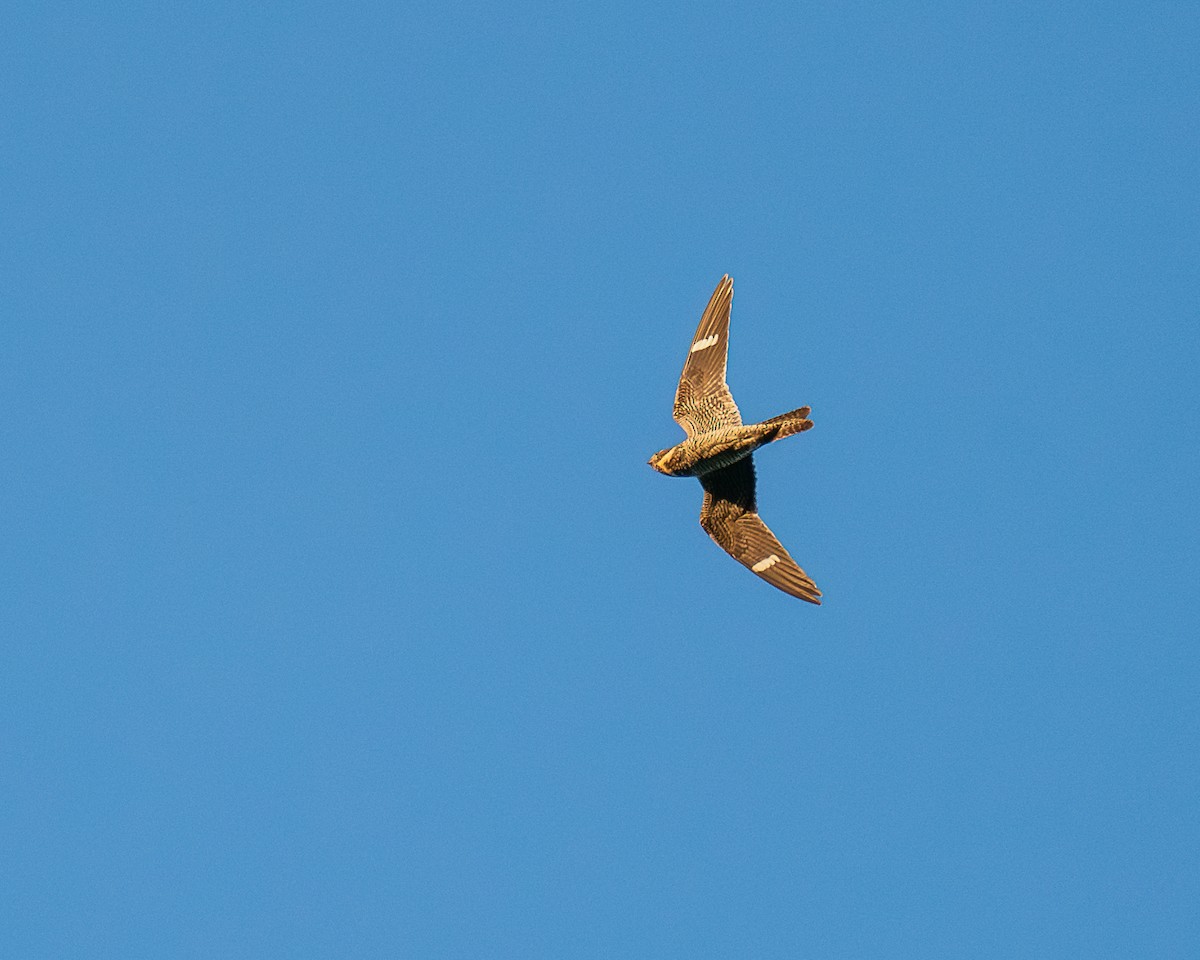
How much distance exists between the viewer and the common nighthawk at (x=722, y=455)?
29.8 m

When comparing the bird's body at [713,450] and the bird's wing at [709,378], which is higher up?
the bird's wing at [709,378]

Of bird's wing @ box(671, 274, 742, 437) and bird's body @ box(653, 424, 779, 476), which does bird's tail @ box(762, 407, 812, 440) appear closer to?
bird's body @ box(653, 424, 779, 476)

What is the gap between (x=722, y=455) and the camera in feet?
98.4

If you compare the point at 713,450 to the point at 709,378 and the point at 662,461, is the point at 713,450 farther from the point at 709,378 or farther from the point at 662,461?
the point at 709,378

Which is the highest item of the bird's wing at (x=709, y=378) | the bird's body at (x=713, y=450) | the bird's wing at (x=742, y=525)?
the bird's wing at (x=709, y=378)

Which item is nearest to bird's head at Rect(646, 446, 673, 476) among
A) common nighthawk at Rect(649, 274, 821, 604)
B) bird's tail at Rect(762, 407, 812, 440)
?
common nighthawk at Rect(649, 274, 821, 604)

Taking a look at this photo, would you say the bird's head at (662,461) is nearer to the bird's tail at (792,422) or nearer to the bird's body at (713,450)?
the bird's body at (713,450)

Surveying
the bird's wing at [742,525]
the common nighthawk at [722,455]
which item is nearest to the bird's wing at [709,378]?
the common nighthawk at [722,455]

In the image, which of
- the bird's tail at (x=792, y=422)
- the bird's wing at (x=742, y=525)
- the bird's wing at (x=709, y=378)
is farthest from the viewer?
the bird's wing at (x=709, y=378)

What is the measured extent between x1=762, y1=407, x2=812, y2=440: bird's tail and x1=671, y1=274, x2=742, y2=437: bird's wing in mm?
2778

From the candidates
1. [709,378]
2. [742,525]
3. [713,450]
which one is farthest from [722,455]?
[709,378]

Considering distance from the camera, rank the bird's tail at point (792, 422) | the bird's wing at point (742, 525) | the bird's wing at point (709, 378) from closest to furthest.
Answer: the bird's tail at point (792, 422)
the bird's wing at point (742, 525)
the bird's wing at point (709, 378)

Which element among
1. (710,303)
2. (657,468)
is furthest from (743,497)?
(710,303)

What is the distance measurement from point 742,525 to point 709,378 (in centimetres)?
316
